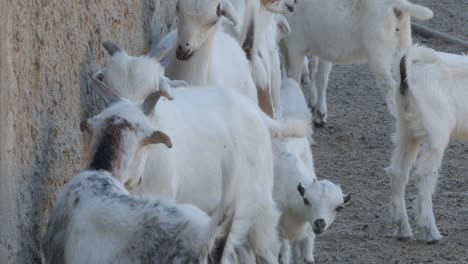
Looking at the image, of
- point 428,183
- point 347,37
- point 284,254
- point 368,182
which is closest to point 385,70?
point 347,37

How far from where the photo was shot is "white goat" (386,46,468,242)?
8211 millimetres

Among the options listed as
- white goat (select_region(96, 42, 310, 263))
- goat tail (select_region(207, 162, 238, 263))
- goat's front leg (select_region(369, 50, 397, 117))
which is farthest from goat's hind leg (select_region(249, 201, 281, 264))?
goat's front leg (select_region(369, 50, 397, 117))

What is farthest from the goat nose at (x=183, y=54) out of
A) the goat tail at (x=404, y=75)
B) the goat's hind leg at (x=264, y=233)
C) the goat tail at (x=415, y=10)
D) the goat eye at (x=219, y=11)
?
the goat tail at (x=415, y=10)

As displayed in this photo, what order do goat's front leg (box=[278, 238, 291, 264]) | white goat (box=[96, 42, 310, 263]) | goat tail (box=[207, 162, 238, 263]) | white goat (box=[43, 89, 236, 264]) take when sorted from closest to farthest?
goat tail (box=[207, 162, 238, 263])
white goat (box=[43, 89, 236, 264])
white goat (box=[96, 42, 310, 263])
goat's front leg (box=[278, 238, 291, 264])

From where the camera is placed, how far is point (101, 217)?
15.4 feet

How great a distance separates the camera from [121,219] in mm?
4625

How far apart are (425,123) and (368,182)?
1468 mm

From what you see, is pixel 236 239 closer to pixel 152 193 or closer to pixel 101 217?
pixel 101 217

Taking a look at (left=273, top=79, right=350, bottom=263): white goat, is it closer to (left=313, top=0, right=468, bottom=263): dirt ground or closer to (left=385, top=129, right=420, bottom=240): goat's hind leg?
(left=313, top=0, right=468, bottom=263): dirt ground

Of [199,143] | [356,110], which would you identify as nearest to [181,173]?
[199,143]

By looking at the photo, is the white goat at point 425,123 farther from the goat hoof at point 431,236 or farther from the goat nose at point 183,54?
the goat nose at point 183,54

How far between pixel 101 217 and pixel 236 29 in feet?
13.8

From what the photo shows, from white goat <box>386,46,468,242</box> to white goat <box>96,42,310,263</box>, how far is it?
179 centimetres

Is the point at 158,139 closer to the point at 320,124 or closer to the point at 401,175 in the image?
the point at 401,175
